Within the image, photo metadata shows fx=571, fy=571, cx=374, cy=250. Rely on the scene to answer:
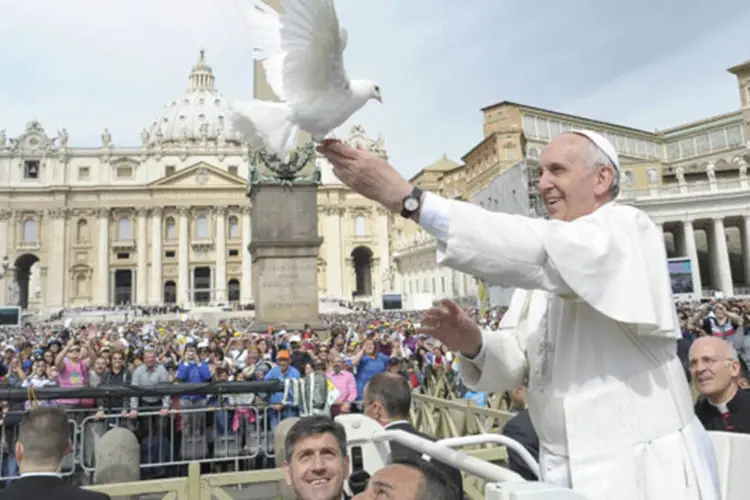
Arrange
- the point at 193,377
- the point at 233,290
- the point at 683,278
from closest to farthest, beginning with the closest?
the point at 193,377, the point at 683,278, the point at 233,290

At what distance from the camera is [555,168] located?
168 centimetres

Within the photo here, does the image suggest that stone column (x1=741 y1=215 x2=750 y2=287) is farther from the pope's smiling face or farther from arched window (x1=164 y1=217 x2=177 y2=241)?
arched window (x1=164 y1=217 x2=177 y2=241)

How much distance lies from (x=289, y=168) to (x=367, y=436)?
11212 millimetres

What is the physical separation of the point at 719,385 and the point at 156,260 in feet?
247

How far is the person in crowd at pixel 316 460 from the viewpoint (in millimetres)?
2459

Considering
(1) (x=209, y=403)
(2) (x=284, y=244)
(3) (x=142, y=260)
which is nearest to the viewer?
(1) (x=209, y=403)

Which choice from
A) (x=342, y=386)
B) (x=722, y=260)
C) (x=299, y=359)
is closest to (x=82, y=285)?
(x=722, y=260)

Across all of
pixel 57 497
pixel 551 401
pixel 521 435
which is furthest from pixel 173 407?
pixel 551 401

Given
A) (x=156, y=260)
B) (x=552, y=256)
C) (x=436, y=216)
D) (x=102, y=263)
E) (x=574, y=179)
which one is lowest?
(x=552, y=256)

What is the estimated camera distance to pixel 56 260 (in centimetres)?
6925

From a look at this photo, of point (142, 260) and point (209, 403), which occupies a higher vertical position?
point (142, 260)

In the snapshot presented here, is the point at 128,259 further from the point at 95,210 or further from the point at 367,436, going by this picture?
the point at 367,436

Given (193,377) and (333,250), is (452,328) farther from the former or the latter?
(333,250)

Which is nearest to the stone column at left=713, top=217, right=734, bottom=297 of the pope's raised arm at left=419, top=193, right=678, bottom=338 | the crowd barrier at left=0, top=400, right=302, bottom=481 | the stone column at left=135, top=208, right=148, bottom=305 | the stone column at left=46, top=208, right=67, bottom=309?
the crowd barrier at left=0, top=400, right=302, bottom=481
